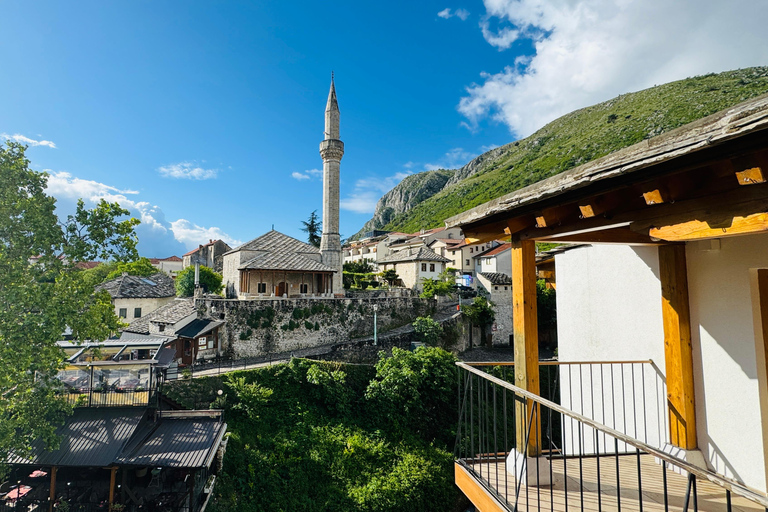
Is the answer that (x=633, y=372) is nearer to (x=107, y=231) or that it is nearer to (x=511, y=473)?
(x=511, y=473)

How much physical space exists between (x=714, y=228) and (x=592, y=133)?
91.1 m

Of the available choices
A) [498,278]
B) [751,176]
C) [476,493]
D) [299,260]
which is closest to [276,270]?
[299,260]

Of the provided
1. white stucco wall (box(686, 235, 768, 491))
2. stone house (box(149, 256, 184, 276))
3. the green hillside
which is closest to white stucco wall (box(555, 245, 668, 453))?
white stucco wall (box(686, 235, 768, 491))

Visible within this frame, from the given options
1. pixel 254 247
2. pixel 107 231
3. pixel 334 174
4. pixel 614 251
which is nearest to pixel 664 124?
pixel 334 174

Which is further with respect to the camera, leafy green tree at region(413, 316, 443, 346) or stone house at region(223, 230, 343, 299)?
stone house at region(223, 230, 343, 299)

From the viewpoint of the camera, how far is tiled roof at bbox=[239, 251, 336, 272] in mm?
24359

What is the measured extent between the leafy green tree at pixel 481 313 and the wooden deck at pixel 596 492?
24.8m

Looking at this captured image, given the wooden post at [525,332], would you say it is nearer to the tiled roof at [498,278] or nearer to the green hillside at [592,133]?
the tiled roof at [498,278]

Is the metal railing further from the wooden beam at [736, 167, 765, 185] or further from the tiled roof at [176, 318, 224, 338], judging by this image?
the wooden beam at [736, 167, 765, 185]

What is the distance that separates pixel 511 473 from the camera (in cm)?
368

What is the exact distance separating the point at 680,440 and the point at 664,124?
74711 millimetres

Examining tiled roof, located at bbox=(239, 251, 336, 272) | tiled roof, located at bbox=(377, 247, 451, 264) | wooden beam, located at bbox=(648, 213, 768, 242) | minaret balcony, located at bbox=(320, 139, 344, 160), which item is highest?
minaret balcony, located at bbox=(320, 139, 344, 160)

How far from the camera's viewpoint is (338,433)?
1520 cm

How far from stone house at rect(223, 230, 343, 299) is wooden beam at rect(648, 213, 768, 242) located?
2349cm
